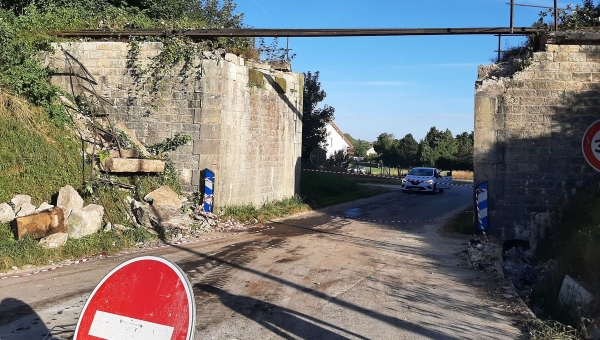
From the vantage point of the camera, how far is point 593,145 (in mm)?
6324

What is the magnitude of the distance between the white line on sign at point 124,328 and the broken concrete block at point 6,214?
7267mm

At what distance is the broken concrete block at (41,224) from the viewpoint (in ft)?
28.5

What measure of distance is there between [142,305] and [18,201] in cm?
789

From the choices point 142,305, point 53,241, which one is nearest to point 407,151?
point 53,241

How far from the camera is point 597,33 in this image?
1130cm

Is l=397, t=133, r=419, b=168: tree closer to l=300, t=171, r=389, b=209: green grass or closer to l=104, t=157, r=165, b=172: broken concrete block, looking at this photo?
l=300, t=171, r=389, b=209: green grass

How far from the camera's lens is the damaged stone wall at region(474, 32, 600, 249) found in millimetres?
11406

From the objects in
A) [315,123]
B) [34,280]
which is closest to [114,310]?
[34,280]

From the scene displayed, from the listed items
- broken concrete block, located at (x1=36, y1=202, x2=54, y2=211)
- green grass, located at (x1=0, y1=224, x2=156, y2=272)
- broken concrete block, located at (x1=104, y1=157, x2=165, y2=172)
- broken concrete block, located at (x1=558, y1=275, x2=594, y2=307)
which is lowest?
broken concrete block, located at (x1=558, y1=275, x2=594, y2=307)

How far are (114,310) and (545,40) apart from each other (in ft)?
37.3

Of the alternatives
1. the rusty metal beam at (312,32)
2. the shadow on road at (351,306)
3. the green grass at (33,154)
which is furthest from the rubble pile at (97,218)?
the rusty metal beam at (312,32)

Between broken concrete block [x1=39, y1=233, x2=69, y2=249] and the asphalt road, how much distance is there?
0.78 meters

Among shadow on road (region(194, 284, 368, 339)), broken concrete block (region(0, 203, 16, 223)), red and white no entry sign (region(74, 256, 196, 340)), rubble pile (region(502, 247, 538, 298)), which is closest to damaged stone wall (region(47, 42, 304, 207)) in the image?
broken concrete block (region(0, 203, 16, 223))

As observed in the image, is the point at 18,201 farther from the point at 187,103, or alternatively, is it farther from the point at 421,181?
the point at 421,181
